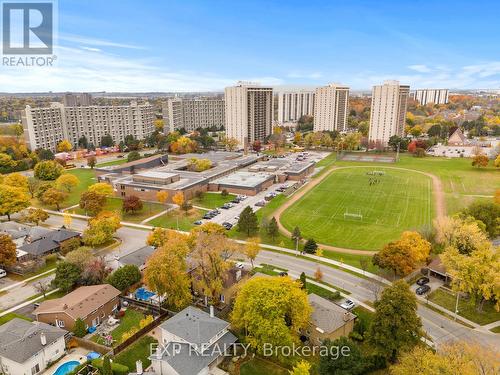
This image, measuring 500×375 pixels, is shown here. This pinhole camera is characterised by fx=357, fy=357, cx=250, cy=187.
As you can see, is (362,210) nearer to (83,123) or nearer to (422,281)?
(422,281)

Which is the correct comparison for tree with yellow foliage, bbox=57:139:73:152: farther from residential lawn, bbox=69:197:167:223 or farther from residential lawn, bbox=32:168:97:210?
residential lawn, bbox=69:197:167:223

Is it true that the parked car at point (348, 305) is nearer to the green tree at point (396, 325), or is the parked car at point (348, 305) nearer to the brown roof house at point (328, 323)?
the brown roof house at point (328, 323)

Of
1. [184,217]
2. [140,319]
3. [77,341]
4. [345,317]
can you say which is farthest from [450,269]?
[184,217]

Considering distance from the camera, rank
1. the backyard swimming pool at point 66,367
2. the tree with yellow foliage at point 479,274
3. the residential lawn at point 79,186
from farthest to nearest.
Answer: the residential lawn at point 79,186
the tree with yellow foliage at point 479,274
the backyard swimming pool at point 66,367

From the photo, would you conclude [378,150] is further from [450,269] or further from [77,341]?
[77,341]

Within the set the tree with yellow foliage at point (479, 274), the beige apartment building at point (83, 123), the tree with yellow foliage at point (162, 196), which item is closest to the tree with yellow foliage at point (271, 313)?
the tree with yellow foliage at point (479, 274)

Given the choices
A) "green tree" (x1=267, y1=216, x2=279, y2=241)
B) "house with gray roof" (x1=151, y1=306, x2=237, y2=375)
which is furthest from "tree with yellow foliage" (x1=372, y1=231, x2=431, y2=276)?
"house with gray roof" (x1=151, y1=306, x2=237, y2=375)

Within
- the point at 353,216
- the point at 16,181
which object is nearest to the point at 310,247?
the point at 353,216
